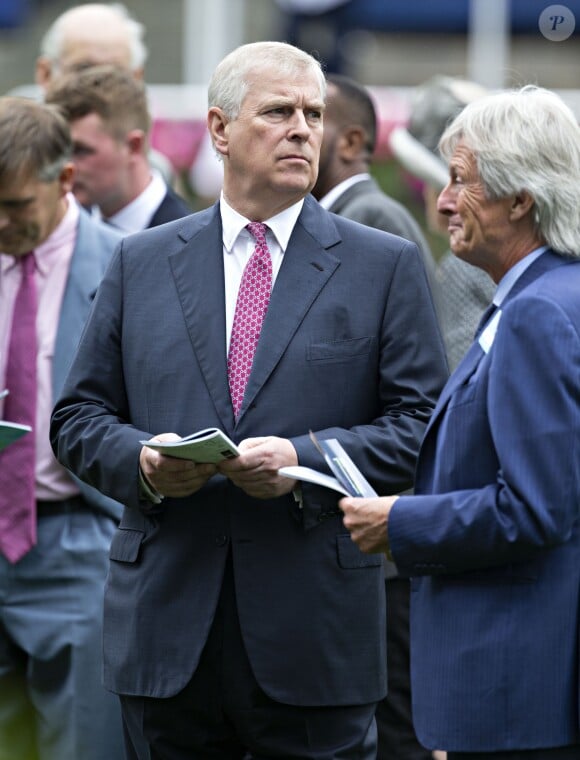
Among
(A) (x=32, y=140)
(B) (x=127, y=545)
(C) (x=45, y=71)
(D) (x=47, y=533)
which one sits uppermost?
(A) (x=32, y=140)

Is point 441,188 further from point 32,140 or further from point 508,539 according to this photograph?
point 508,539

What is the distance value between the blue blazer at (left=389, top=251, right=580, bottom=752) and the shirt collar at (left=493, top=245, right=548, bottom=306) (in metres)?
0.02

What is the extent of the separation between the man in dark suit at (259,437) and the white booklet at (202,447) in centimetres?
11

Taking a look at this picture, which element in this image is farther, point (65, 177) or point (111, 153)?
point (111, 153)

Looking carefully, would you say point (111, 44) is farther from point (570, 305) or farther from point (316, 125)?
point (570, 305)

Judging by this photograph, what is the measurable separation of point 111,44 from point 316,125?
3.41 m

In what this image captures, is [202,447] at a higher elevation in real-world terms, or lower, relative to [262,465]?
higher

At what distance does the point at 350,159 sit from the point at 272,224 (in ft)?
6.14

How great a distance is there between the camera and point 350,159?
5734 mm

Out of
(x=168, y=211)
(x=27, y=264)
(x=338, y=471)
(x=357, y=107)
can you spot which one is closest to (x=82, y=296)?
(x=27, y=264)

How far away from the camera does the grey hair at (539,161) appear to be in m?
3.32

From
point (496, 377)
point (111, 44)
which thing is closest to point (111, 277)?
point (496, 377)

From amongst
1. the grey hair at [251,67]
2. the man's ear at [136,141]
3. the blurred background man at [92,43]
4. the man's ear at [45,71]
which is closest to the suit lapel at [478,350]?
the grey hair at [251,67]

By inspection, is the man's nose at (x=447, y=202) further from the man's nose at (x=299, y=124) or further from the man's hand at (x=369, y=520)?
the man's hand at (x=369, y=520)
